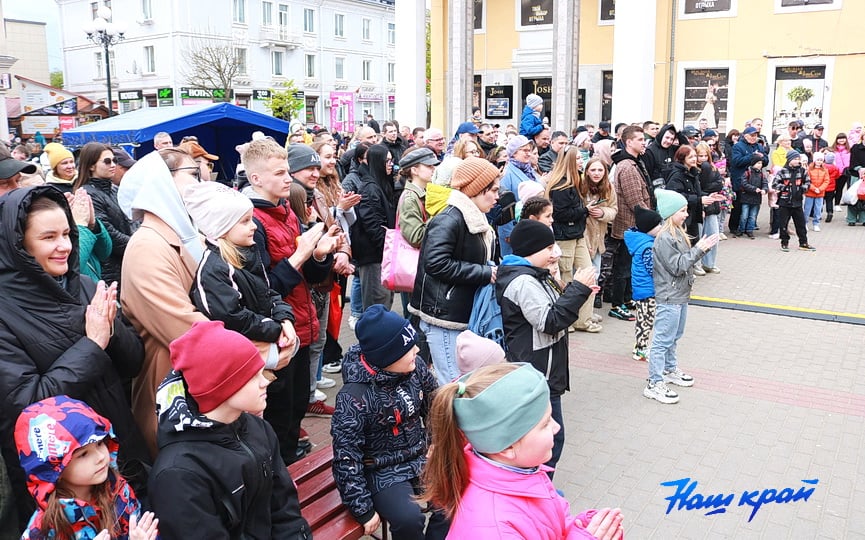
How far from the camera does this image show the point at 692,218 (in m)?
10.4

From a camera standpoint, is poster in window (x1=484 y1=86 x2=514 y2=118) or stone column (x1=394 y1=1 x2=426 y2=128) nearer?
stone column (x1=394 y1=1 x2=426 y2=128)

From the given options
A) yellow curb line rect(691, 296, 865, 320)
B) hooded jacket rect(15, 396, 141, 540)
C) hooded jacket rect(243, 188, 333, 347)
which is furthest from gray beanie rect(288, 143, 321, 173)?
yellow curb line rect(691, 296, 865, 320)

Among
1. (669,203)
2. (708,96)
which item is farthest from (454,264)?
(708,96)

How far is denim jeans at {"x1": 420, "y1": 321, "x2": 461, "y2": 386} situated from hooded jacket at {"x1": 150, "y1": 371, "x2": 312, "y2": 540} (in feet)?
7.23

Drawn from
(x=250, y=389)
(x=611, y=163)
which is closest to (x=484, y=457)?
(x=250, y=389)

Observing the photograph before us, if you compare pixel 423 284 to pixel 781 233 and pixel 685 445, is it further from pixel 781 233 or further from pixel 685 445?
pixel 781 233

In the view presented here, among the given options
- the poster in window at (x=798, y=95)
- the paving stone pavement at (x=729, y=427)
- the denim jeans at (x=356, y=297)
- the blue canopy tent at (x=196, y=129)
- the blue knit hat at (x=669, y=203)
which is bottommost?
the paving stone pavement at (x=729, y=427)

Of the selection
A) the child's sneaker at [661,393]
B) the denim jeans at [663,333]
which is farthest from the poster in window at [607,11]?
the child's sneaker at [661,393]

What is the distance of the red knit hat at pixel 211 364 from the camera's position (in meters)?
2.53

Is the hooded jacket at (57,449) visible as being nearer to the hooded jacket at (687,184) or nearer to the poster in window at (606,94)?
the hooded jacket at (687,184)

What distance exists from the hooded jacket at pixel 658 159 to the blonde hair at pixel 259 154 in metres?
6.89

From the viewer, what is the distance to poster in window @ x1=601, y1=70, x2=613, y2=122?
86.8 ft

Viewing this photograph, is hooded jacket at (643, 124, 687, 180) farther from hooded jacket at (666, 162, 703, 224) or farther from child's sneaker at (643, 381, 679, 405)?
child's sneaker at (643, 381, 679, 405)

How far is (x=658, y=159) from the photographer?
397 inches
